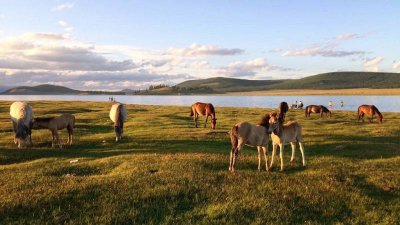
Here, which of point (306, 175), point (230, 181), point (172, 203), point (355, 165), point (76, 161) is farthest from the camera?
point (76, 161)

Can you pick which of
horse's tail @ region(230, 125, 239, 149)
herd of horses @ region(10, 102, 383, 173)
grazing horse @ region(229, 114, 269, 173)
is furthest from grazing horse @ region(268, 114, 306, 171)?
A: horse's tail @ region(230, 125, 239, 149)

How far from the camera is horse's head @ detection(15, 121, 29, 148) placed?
24.2 metres

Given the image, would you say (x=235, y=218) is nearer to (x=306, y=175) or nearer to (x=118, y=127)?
(x=306, y=175)


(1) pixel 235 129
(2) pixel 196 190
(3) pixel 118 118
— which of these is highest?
(1) pixel 235 129

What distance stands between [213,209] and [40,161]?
12431mm

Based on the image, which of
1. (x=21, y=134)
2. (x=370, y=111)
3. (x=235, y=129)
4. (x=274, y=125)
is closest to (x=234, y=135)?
(x=235, y=129)

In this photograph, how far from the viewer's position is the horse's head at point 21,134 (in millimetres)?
24172

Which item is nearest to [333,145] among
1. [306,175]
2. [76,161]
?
[306,175]

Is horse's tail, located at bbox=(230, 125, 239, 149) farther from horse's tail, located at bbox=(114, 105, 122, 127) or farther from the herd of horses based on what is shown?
horse's tail, located at bbox=(114, 105, 122, 127)

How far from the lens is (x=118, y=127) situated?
88.7 feet

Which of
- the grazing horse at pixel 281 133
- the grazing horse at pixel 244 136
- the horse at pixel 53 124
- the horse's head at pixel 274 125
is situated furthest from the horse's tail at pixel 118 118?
the horse's head at pixel 274 125

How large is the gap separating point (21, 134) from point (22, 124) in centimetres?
68

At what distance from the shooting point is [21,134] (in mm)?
24281

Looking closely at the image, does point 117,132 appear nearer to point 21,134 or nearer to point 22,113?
point 21,134
